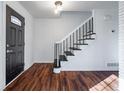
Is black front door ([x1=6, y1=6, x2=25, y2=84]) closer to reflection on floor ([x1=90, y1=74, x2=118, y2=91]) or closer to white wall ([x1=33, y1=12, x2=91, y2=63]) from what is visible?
reflection on floor ([x1=90, y1=74, x2=118, y2=91])

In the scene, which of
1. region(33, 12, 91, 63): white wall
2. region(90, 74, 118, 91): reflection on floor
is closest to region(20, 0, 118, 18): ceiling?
region(33, 12, 91, 63): white wall

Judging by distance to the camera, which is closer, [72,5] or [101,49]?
[72,5]

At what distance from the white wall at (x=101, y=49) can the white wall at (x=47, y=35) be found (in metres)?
2.17

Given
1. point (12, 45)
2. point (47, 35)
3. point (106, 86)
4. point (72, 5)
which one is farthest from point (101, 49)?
point (12, 45)

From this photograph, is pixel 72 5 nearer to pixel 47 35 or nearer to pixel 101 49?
pixel 101 49

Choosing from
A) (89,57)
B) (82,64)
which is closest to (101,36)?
(89,57)

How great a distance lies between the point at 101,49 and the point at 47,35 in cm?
330

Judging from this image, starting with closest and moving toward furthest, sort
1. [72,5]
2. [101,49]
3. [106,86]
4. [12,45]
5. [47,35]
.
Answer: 1. [106,86]
2. [12,45]
3. [72,5]
4. [101,49]
5. [47,35]

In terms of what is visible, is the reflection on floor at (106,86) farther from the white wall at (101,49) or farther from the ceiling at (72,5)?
the ceiling at (72,5)

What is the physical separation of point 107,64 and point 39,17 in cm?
434

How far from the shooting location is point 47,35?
26.5ft

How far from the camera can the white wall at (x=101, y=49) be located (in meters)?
6.01

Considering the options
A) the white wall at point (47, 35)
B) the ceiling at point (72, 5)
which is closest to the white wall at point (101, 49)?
the ceiling at point (72, 5)

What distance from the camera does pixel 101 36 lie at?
6.04 m
